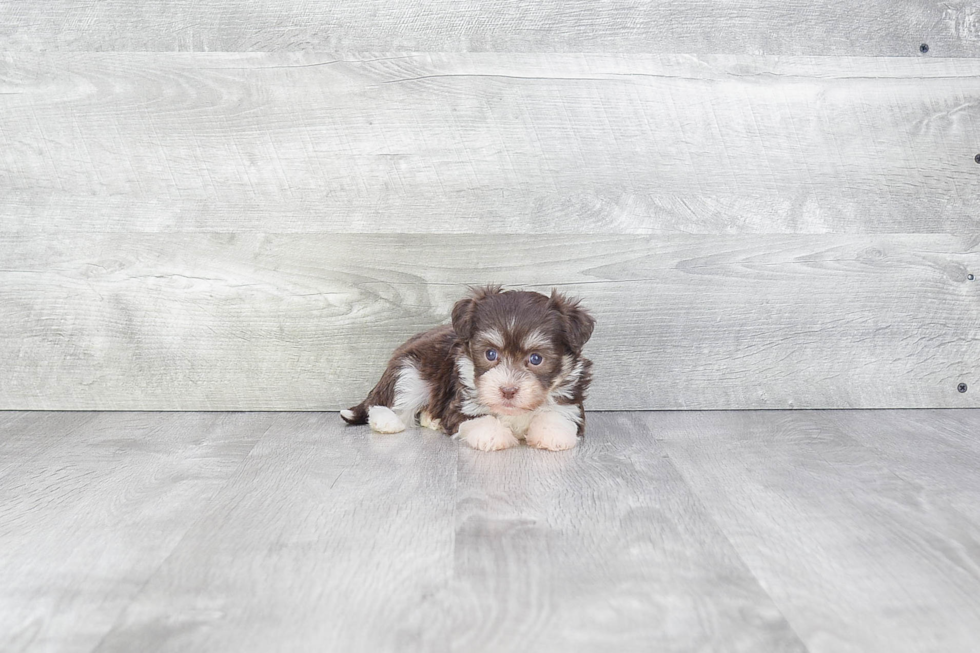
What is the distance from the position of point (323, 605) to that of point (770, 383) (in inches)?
71.0

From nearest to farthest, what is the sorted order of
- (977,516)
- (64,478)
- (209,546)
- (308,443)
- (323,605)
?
1. (323,605)
2. (209,546)
3. (977,516)
4. (64,478)
5. (308,443)

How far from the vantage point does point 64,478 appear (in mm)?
1861

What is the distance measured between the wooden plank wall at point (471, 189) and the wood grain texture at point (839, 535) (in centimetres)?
47

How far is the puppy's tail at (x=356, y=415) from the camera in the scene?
2410mm

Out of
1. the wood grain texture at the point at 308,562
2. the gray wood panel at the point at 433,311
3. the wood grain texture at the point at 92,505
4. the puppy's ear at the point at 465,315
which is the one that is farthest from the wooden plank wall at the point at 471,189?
the wood grain texture at the point at 308,562

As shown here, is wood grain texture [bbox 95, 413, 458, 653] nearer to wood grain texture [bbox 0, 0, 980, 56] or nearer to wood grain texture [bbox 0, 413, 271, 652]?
wood grain texture [bbox 0, 413, 271, 652]

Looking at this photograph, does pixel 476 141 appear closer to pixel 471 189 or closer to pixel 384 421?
pixel 471 189

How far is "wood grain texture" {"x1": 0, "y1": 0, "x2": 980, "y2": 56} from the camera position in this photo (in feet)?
8.24

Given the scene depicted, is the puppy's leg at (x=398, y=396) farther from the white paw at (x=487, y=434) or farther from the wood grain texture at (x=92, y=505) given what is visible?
the wood grain texture at (x=92, y=505)

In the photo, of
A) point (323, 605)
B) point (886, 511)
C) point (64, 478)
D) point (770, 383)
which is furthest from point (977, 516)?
point (64, 478)

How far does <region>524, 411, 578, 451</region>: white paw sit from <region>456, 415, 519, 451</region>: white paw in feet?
0.19

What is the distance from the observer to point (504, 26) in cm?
254

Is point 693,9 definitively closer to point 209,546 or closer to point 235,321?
point 235,321

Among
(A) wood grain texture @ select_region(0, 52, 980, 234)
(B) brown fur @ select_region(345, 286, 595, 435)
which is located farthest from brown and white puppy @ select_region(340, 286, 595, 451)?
(A) wood grain texture @ select_region(0, 52, 980, 234)
